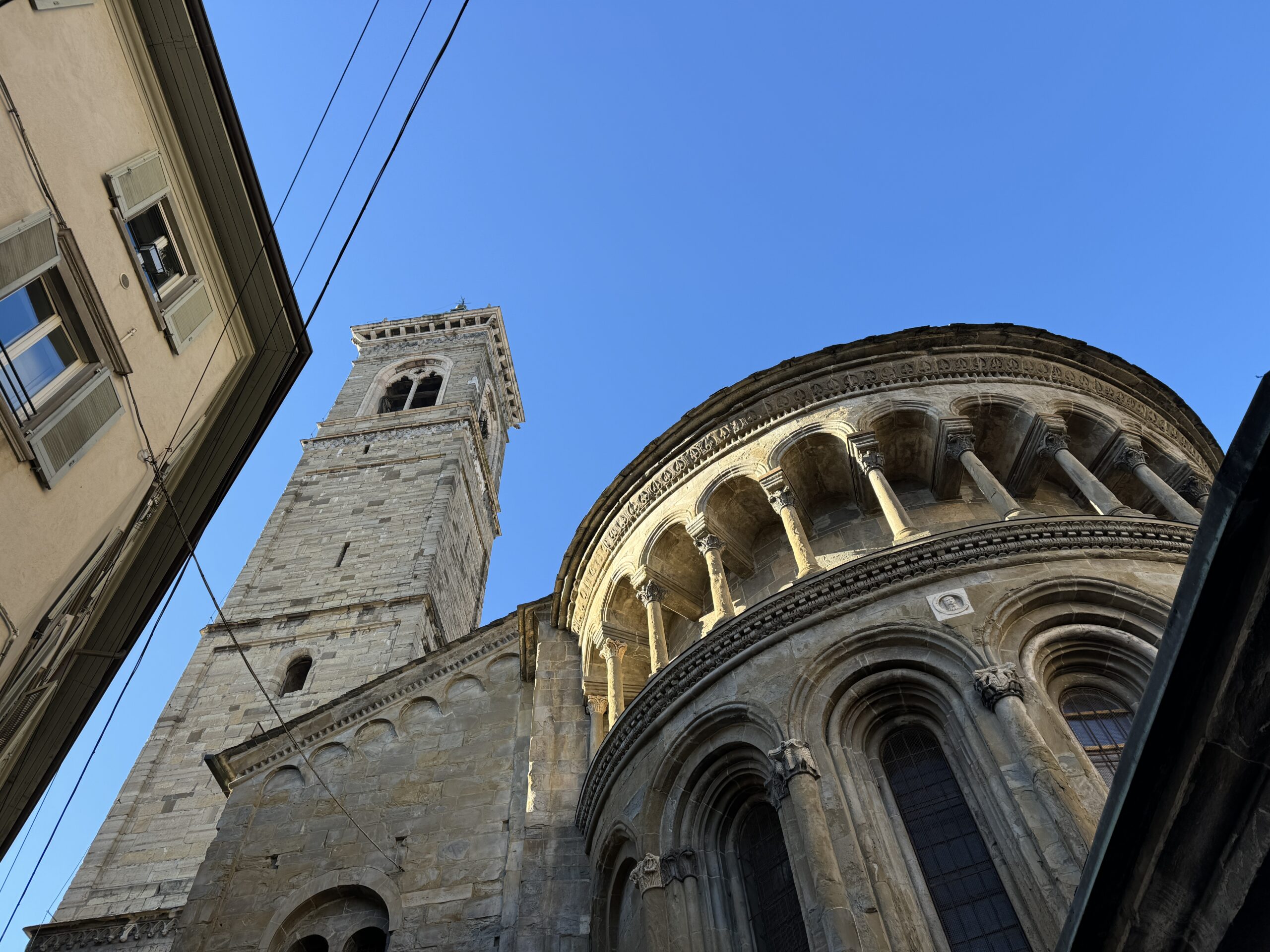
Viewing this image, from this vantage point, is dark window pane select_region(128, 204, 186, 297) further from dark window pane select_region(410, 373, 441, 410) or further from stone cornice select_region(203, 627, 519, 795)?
dark window pane select_region(410, 373, 441, 410)

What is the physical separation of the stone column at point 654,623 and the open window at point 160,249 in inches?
273

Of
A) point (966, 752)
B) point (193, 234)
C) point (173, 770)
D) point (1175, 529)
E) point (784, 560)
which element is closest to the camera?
point (966, 752)

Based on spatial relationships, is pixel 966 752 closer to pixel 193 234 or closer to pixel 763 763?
pixel 763 763

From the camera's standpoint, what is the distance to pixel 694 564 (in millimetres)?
14164

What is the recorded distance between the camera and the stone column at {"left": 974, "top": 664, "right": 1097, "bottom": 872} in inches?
311

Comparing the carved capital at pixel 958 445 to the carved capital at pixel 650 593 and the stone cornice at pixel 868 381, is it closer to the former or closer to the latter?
the stone cornice at pixel 868 381

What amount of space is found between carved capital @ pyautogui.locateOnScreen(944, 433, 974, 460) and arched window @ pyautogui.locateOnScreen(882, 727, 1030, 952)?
4411mm

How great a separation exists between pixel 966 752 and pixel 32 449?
9161 mm

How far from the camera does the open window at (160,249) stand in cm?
1056

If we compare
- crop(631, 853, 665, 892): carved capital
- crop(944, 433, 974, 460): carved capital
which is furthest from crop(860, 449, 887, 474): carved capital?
crop(631, 853, 665, 892): carved capital

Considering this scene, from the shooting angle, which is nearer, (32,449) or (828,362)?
(32,449)

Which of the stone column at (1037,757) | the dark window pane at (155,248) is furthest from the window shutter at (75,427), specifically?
the stone column at (1037,757)

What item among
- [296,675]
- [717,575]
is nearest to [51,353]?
[717,575]

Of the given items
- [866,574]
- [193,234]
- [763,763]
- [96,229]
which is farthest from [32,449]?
[866,574]
